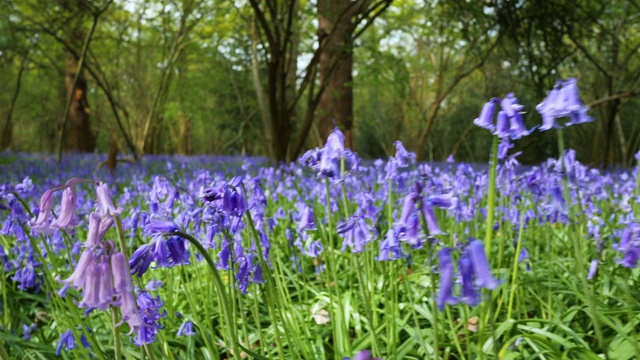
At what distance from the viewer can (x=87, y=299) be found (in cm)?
101

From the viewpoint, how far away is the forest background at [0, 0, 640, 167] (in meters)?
8.98

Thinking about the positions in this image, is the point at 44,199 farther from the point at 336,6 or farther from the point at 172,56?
the point at 172,56

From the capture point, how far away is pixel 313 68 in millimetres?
8117

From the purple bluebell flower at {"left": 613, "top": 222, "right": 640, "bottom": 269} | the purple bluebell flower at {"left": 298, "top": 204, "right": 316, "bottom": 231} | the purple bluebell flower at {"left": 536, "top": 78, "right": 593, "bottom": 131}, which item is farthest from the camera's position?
the purple bluebell flower at {"left": 298, "top": 204, "right": 316, "bottom": 231}

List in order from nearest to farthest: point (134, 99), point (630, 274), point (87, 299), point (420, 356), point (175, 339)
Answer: point (87, 299)
point (420, 356)
point (175, 339)
point (630, 274)
point (134, 99)

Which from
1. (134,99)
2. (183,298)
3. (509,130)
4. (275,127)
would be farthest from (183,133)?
(509,130)

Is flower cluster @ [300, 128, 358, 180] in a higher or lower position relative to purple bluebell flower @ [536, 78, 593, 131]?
lower

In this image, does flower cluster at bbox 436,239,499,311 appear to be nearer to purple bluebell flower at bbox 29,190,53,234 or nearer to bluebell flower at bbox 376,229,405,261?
bluebell flower at bbox 376,229,405,261

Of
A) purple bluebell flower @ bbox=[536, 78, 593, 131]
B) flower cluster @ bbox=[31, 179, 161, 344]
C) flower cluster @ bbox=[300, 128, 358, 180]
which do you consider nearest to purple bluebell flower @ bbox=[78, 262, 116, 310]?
flower cluster @ bbox=[31, 179, 161, 344]

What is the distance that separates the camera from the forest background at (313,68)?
898 centimetres

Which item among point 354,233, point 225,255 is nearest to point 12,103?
point 225,255

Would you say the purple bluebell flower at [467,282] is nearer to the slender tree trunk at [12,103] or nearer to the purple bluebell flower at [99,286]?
the purple bluebell flower at [99,286]

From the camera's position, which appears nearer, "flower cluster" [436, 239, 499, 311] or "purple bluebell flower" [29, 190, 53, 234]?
"flower cluster" [436, 239, 499, 311]

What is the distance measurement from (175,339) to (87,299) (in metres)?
1.70
